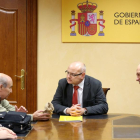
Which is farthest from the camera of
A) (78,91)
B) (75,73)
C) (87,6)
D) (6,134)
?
(87,6)

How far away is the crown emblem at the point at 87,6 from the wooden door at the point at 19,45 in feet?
2.63

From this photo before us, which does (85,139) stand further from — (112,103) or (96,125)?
(112,103)

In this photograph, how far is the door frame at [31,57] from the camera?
5.12m

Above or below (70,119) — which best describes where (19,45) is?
above

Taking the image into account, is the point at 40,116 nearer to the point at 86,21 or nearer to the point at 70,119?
the point at 70,119

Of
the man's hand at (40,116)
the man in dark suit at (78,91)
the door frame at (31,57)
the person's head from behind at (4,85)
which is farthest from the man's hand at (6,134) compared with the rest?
the door frame at (31,57)

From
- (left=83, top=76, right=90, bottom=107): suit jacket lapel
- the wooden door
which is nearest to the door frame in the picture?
the wooden door

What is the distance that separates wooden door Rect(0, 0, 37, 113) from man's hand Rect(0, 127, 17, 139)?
2.87 meters

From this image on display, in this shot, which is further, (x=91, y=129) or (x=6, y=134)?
(x=91, y=129)

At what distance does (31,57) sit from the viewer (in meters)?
5.16

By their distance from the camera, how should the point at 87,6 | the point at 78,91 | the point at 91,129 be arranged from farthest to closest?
the point at 87,6 → the point at 78,91 → the point at 91,129

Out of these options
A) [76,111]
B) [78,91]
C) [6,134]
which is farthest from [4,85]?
[78,91]

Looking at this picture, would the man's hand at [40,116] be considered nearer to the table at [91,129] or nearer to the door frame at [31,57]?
the table at [91,129]

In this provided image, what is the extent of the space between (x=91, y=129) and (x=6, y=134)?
2.60 ft
